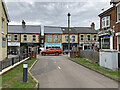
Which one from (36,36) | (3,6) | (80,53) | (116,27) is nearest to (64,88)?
(116,27)

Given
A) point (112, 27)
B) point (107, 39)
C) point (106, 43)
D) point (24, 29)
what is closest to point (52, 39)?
point (24, 29)

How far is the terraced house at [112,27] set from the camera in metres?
15.8

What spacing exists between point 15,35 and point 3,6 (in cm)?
2519

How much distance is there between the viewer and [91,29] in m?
46.6

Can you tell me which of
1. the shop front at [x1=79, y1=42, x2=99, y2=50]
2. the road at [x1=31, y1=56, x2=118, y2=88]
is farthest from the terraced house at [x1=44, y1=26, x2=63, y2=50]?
the road at [x1=31, y1=56, x2=118, y2=88]

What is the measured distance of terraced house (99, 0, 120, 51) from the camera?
51.7 ft

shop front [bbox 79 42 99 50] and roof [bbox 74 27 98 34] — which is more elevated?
roof [bbox 74 27 98 34]

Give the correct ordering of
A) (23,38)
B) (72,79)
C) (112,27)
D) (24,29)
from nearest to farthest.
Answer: (72,79)
(112,27)
(23,38)
(24,29)

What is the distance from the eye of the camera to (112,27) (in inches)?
682

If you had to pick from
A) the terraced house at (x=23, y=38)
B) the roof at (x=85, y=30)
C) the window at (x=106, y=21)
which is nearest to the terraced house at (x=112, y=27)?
the window at (x=106, y=21)

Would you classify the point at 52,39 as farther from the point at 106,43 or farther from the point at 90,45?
the point at 106,43

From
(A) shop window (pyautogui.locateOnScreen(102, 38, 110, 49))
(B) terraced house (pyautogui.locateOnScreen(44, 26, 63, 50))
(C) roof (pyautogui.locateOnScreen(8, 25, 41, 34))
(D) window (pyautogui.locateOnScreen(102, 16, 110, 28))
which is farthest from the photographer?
(B) terraced house (pyautogui.locateOnScreen(44, 26, 63, 50))

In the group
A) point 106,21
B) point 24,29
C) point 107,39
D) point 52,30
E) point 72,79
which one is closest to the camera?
point 72,79

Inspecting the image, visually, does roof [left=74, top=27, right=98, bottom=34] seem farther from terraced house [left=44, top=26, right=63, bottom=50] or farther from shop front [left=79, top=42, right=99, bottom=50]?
terraced house [left=44, top=26, right=63, bottom=50]
